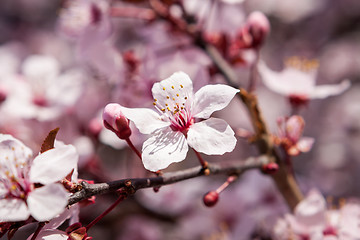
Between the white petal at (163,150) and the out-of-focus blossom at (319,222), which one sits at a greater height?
the white petal at (163,150)

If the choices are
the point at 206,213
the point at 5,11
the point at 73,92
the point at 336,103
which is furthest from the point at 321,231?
the point at 5,11

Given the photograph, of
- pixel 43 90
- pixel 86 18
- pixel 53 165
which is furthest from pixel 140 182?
Answer: pixel 43 90

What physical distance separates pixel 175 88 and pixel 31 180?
418 mm

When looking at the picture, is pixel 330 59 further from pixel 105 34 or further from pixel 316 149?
pixel 105 34

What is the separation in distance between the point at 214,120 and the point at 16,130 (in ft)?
3.29

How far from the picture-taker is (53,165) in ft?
2.85

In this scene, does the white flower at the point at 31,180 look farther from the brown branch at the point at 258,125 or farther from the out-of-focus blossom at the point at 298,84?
the out-of-focus blossom at the point at 298,84

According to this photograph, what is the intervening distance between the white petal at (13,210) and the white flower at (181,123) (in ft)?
0.88

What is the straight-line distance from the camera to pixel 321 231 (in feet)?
4.03

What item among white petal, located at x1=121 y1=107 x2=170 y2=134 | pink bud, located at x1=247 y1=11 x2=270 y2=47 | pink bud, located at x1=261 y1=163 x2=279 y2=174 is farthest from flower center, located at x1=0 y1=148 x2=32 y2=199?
pink bud, located at x1=247 y1=11 x2=270 y2=47

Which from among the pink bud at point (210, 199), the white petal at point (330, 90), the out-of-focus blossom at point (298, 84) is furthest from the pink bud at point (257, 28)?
the pink bud at point (210, 199)

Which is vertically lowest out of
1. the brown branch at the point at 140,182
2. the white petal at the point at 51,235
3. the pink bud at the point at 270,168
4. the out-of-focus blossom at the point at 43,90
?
the out-of-focus blossom at the point at 43,90

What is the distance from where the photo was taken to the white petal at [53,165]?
86 cm

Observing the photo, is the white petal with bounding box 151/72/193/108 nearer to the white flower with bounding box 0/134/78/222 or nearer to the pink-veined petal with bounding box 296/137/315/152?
the white flower with bounding box 0/134/78/222
